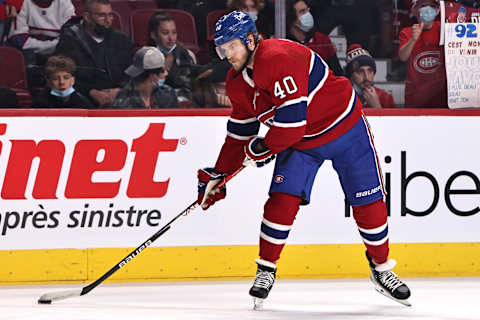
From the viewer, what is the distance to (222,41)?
3.06m

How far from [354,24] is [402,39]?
0.27 meters

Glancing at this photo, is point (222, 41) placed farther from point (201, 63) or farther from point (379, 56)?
point (379, 56)

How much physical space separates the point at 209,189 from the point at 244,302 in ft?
1.66

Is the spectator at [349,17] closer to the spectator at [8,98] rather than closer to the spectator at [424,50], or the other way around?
the spectator at [424,50]

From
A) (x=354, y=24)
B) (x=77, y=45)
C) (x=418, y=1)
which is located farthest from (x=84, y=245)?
(x=418, y=1)

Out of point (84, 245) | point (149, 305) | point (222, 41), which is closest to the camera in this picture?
point (222, 41)

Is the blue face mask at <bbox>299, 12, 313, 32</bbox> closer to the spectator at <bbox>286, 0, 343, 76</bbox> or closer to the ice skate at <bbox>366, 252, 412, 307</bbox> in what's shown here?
the spectator at <bbox>286, 0, 343, 76</bbox>

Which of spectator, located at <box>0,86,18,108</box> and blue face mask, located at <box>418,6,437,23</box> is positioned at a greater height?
blue face mask, located at <box>418,6,437,23</box>

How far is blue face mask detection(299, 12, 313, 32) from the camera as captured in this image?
13.8 feet

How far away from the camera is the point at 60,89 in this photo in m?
4.00

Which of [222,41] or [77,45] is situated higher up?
[222,41]

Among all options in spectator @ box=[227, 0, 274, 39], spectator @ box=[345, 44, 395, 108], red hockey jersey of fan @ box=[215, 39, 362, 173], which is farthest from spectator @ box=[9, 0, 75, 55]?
spectator @ box=[345, 44, 395, 108]

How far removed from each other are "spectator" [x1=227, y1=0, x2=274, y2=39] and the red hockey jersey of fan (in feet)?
3.07

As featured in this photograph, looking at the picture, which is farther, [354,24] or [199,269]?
[354,24]
